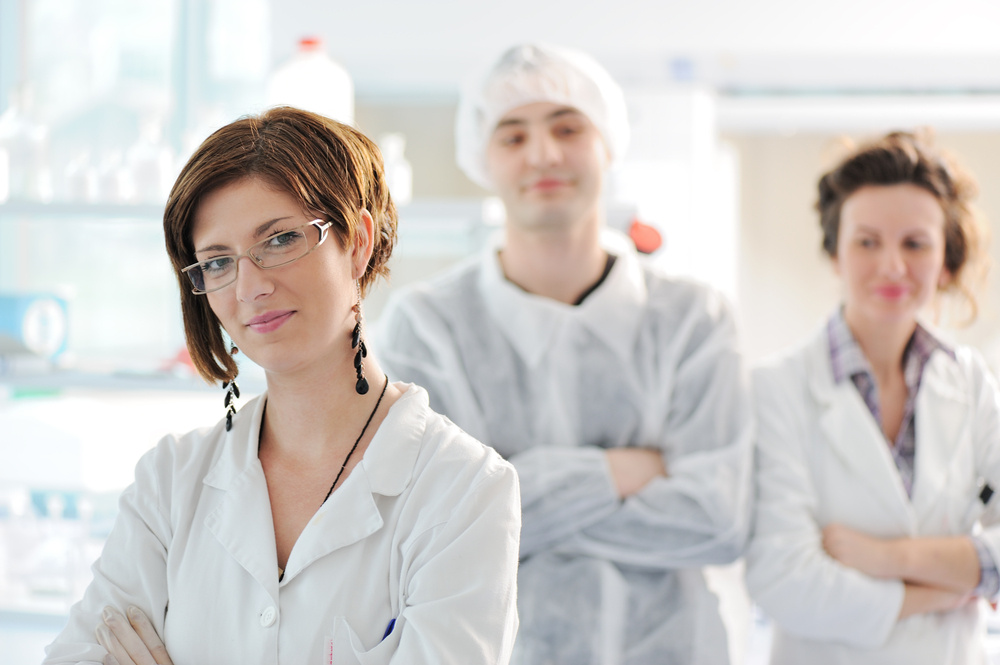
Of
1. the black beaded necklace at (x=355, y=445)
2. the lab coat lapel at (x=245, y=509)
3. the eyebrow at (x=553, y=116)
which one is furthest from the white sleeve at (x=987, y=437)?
the lab coat lapel at (x=245, y=509)

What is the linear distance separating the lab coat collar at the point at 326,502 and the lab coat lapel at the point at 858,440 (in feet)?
3.18

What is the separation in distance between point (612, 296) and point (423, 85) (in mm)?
1491

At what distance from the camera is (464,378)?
167 centimetres

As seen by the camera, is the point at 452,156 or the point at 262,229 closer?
the point at 262,229

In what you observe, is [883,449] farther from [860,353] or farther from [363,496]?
[363,496]

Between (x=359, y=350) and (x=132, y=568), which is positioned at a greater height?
(x=359, y=350)

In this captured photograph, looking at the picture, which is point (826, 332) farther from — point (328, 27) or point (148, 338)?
point (148, 338)

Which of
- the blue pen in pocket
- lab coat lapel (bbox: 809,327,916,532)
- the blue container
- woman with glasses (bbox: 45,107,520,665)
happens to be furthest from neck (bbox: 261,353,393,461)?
the blue container

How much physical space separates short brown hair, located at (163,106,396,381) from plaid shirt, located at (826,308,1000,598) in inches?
43.7

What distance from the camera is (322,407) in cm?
117

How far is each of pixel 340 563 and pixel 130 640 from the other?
27 centimetres

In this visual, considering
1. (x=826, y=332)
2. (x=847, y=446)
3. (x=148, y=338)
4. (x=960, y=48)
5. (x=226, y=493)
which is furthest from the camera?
(x=148, y=338)

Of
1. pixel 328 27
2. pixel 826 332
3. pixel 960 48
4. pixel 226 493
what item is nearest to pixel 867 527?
pixel 826 332

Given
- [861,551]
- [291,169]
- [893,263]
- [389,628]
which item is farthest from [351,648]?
[893,263]
